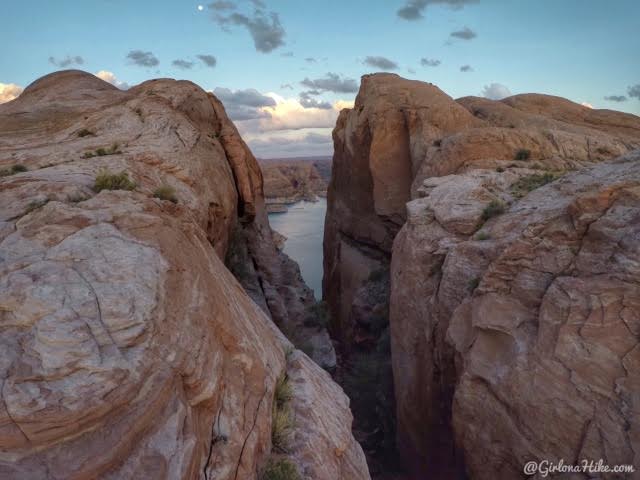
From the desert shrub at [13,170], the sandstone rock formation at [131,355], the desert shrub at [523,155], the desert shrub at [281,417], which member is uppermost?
the desert shrub at [523,155]

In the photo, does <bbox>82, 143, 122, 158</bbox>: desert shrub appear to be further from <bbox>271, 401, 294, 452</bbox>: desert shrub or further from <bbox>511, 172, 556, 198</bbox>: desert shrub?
<bbox>511, 172, 556, 198</bbox>: desert shrub

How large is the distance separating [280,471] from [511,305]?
18.2 feet

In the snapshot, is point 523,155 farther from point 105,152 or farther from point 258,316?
point 105,152

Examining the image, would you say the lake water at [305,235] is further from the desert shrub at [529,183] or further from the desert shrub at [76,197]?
the desert shrub at [76,197]

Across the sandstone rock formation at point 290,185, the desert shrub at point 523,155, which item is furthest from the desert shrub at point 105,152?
the sandstone rock formation at point 290,185

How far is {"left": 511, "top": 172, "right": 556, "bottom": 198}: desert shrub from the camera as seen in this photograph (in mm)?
11548

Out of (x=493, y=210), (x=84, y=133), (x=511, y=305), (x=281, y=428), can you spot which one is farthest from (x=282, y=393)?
(x=84, y=133)

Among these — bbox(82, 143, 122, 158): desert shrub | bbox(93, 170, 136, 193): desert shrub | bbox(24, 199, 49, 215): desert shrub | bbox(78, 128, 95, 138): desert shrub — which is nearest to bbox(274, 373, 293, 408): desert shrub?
bbox(24, 199, 49, 215): desert shrub

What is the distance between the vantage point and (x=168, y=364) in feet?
14.4

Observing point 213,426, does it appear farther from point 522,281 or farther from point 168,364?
point 522,281

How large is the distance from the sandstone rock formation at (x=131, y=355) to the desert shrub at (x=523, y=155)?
498 inches

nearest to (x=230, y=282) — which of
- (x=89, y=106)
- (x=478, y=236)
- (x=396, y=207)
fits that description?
(x=478, y=236)

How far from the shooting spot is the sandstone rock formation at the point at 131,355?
3.61m

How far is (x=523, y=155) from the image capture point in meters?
16.1
